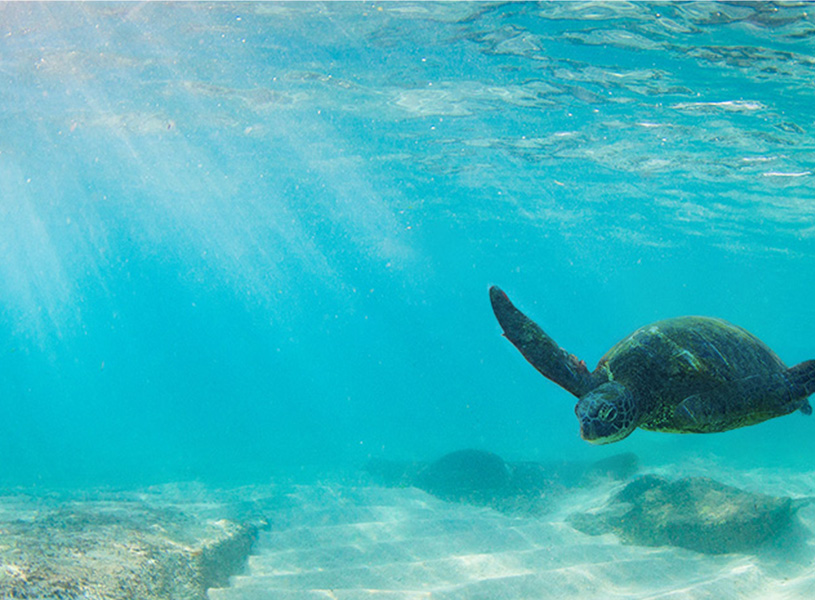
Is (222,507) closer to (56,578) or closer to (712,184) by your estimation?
(56,578)

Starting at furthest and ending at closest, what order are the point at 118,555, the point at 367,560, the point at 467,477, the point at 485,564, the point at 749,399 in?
1. the point at 467,477
2. the point at 367,560
3. the point at 485,564
4. the point at 118,555
5. the point at 749,399

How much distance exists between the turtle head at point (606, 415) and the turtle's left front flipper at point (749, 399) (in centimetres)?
35

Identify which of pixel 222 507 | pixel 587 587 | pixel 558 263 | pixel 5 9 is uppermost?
pixel 558 263

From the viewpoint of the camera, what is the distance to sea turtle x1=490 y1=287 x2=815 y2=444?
315 centimetres

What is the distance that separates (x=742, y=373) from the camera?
346 centimetres

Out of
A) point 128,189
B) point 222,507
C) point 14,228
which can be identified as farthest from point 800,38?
point 14,228

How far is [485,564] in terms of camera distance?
27.0 feet

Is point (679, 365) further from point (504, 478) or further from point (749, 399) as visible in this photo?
point (504, 478)

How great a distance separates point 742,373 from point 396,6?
1062 cm

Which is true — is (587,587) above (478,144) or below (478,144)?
below

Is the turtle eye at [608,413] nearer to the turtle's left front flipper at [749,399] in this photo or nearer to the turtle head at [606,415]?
the turtle head at [606,415]

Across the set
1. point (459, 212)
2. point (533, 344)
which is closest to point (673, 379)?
point (533, 344)

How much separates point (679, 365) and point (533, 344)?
105 cm

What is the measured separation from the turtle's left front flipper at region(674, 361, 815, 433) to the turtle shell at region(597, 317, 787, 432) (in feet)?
0.36
